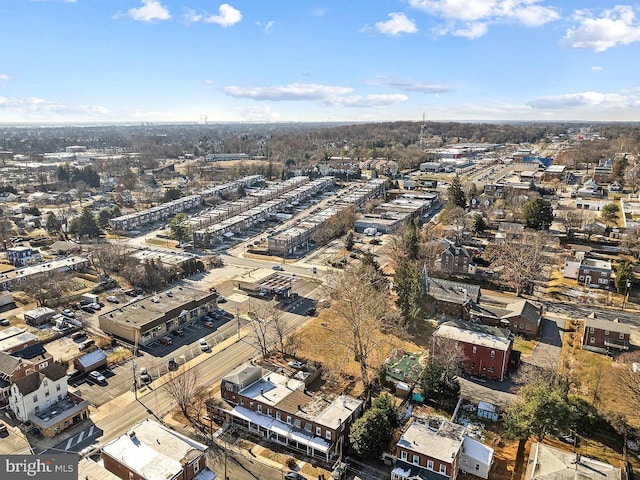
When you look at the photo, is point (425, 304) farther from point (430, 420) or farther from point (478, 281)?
point (430, 420)

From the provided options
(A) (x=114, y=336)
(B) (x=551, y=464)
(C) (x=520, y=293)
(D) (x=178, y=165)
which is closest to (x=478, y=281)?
(C) (x=520, y=293)

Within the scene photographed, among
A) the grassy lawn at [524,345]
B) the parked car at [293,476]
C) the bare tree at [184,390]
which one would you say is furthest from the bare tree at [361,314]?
the bare tree at [184,390]

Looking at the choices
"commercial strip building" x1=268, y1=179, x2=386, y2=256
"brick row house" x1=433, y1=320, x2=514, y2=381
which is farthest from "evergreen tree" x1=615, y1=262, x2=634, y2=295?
"commercial strip building" x1=268, y1=179, x2=386, y2=256

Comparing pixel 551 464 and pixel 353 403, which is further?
pixel 353 403

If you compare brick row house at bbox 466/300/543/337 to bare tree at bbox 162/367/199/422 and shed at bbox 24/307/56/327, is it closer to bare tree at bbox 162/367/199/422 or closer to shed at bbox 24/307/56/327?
bare tree at bbox 162/367/199/422

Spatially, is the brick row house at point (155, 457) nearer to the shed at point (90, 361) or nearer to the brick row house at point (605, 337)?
the shed at point (90, 361)

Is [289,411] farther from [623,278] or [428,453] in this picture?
[623,278]

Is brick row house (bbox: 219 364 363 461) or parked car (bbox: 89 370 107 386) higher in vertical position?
brick row house (bbox: 219 364 363 461)

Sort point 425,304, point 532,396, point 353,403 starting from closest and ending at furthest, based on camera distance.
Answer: point 532,396 → point 353,403 → point 425,304
